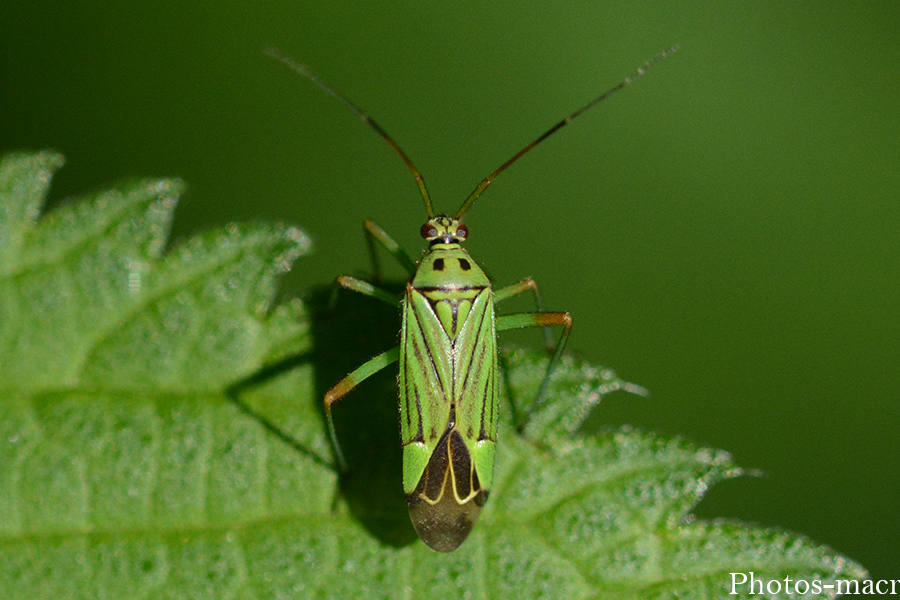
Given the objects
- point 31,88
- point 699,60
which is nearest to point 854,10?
point 699,60

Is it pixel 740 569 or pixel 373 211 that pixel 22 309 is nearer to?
pixel 373 211

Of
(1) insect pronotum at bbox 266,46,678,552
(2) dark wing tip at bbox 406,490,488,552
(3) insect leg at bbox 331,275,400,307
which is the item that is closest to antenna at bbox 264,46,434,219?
(1) insect pronotum at bbox 266,46,678,552

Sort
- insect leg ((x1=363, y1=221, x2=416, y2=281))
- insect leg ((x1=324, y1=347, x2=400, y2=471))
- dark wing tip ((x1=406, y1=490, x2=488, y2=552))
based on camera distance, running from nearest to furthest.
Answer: dark wing tip ((x1=406, y1=490, x2=488, y2=552)) → insect leg ((x1=324, y1=347, x2=400, y2=471)) → insect leg ((x1=363, y1=221, x2=416, y2=281))

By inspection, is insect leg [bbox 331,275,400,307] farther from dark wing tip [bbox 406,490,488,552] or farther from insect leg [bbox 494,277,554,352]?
dark wing tip [bbox 406,490,488,552]

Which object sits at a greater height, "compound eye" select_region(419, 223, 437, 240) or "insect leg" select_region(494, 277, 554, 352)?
"compound eye" select_region(419, 223, 437, 240)

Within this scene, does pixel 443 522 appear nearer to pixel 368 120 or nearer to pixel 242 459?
pixel 242 459

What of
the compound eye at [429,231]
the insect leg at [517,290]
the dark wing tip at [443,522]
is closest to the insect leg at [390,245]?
the compound eye at [429,231]

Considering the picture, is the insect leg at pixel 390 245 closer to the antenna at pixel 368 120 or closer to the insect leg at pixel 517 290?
the antenna at pixel 368 120

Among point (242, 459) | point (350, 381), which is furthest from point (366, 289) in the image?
point (242, 459)
